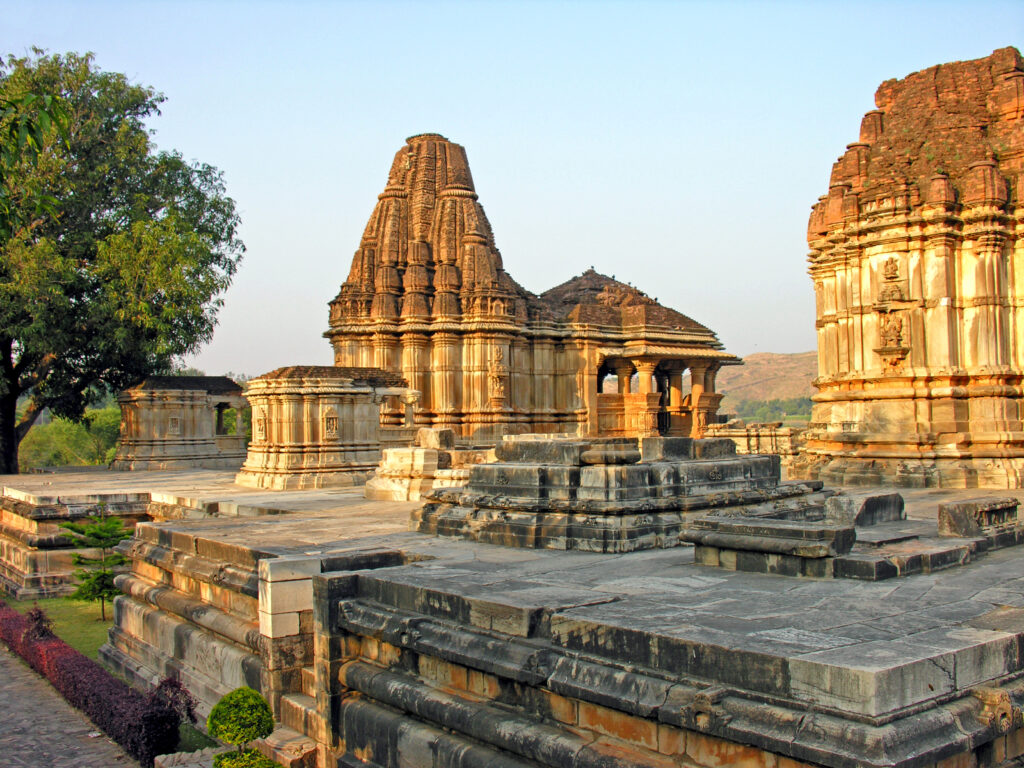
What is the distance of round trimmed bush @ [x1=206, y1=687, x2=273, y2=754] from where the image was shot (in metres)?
5.00

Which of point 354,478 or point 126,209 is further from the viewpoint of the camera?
point 126,209

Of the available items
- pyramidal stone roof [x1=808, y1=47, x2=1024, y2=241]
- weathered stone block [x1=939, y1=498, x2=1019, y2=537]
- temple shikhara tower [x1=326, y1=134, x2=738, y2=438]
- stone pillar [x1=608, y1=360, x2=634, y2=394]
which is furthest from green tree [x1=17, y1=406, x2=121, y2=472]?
weathered stone block [x1=939, y1=498, x2=1019, y2=537]

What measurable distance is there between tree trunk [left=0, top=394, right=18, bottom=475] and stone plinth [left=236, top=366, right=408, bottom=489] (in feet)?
36.8

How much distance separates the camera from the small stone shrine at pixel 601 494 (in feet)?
22.0

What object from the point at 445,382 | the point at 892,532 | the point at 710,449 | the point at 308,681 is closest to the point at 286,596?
the point at 308,681

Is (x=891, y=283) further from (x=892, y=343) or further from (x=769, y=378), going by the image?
(x=769, y=378)

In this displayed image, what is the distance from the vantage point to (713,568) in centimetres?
561

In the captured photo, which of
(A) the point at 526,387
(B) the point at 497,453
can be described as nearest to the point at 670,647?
(B) the point at 497,453

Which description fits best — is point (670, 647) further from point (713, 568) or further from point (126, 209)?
point (126, 209)

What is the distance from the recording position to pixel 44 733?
6828mm

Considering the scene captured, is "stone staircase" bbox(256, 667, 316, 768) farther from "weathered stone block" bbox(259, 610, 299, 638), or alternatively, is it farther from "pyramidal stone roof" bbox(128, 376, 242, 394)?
"pyramidal stone roof" bbox(128, 376, 242, 394)

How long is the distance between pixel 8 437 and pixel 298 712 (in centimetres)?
2262

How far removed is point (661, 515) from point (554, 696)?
300cm

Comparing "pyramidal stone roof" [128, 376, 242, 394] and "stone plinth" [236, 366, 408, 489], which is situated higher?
"pyramidal stone roof" [128, 376, 242, 394]
